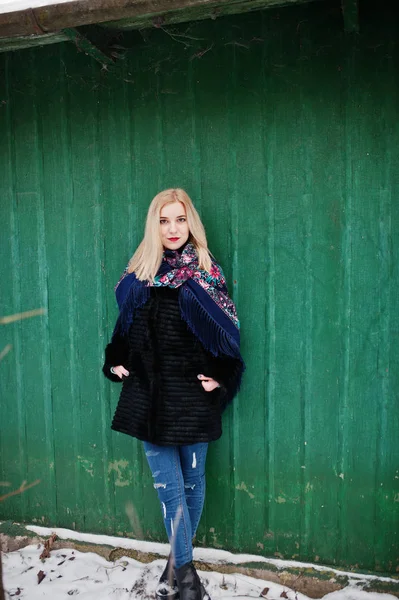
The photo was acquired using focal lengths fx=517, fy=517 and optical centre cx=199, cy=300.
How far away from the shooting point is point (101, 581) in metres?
2.75

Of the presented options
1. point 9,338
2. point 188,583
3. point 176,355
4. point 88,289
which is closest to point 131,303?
point 176,355

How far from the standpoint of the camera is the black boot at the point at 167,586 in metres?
2.57

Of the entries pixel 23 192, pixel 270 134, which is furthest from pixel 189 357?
pixel 23 192

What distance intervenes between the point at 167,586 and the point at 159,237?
5.77ft

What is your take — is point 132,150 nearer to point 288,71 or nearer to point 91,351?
point 288,71

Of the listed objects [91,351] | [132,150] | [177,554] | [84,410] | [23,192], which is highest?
[132,150]

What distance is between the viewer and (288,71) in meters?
2.53

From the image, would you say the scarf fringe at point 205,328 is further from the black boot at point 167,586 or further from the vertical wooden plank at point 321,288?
the black boot at point 167,586

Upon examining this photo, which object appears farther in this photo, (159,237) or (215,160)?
(215,160)

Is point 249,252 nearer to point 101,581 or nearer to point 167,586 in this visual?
point 167,586

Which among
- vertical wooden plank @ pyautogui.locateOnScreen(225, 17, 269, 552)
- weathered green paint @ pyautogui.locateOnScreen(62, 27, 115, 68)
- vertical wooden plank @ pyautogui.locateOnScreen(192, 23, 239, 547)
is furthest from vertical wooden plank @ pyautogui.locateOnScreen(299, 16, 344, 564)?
weathered green paint @ pyautogui.locateOnScreen(62, 27, 115, 68)

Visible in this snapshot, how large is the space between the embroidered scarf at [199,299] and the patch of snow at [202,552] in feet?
3.86

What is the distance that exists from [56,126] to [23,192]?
429 mm

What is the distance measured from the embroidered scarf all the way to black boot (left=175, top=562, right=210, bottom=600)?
1071 mm
